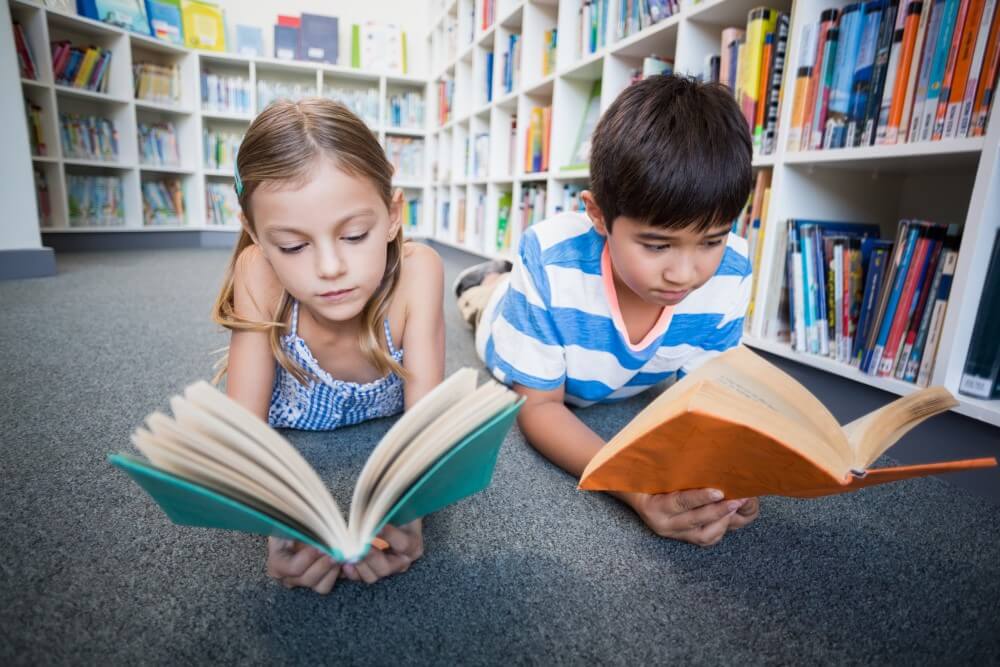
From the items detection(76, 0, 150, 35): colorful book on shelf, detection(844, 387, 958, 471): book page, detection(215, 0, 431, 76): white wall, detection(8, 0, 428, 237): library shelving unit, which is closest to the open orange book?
detection(844, 387, 958, 471): book page

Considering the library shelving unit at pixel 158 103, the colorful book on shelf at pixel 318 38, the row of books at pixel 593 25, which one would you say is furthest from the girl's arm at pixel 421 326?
the colorful book on shelf at pixel 318 38

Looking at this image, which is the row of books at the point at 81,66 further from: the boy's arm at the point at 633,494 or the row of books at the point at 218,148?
the boy's arm at the point at 633,494

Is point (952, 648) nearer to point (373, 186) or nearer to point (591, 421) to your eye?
point (591, 421)

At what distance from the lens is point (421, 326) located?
0.70m

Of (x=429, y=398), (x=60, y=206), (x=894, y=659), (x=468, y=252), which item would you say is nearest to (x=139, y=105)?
(x=60, y=206)

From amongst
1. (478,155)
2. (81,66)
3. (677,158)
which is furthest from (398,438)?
(81,66)

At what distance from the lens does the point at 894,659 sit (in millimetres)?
445

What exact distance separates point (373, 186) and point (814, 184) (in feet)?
3.04

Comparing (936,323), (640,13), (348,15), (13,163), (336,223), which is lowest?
(936,323)

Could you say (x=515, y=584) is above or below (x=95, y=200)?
below

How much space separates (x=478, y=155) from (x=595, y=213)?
231 centimetres

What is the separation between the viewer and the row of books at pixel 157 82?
320cm

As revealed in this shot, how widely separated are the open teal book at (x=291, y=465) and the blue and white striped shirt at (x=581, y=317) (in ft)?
1.38

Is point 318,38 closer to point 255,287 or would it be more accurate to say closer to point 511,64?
point 511,64
